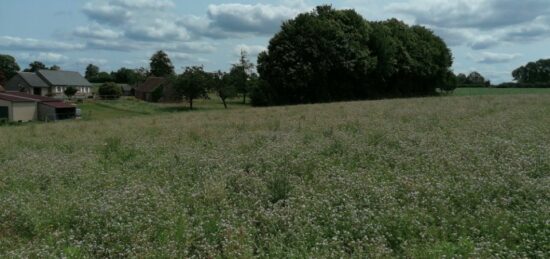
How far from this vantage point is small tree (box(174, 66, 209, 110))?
248 feet

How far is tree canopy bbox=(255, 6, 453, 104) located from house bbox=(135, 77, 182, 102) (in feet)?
163

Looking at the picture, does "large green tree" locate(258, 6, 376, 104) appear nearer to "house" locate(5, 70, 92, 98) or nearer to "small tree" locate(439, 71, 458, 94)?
"small tree" locate(439, 71, 458, 94)

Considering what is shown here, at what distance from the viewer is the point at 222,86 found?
76.7m

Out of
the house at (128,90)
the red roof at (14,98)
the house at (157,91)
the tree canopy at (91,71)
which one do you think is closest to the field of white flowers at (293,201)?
the red roof at (14,98)

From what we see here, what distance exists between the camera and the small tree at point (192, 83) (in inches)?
2972

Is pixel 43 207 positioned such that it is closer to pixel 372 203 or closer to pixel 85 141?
pixel 372 203

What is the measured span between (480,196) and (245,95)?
8069cm

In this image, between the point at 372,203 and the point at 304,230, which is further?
the point at 372,203

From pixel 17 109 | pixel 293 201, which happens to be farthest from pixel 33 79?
pixel 293 201

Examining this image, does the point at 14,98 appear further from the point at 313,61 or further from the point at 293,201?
the point at 293,201

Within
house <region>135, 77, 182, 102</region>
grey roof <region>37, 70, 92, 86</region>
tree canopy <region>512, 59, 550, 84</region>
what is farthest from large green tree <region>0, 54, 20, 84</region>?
tree canopy <region>512, 59, 550, 84</region>

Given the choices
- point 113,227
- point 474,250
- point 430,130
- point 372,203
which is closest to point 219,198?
point 113,227

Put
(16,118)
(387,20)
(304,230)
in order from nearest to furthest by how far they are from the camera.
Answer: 1. (304,230)
2. (16,118)
3. (387,20)

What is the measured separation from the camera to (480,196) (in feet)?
23.2
